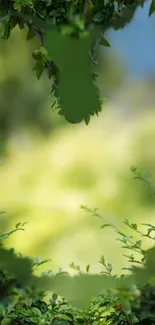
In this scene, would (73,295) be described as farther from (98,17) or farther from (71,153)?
(71,153)

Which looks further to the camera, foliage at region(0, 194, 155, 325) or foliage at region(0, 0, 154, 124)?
foliage at region(0, 0, 154, 124)

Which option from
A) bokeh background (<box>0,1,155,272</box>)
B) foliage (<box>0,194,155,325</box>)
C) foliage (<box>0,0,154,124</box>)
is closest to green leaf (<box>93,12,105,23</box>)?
foliage (<box>0,0,154,124</box>)

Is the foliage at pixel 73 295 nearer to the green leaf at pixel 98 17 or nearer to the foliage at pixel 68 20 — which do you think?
the foliage at pixel 68 20

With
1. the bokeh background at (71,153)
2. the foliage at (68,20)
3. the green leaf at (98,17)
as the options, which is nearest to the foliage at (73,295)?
the foliage at (68,20)

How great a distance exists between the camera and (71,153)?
9.10 ft

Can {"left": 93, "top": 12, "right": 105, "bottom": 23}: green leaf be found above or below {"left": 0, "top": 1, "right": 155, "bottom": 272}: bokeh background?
below

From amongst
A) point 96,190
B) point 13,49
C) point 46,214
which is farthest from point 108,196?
point 13,49

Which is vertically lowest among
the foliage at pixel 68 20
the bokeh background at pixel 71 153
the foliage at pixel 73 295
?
the foliage at pixel 73 295

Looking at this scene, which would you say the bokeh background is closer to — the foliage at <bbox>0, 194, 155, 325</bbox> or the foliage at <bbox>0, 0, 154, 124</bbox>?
the foliage at <bbox>0, 0, 154, 124</bbox>

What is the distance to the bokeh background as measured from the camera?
260 centimetres

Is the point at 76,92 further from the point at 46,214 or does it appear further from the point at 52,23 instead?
the point at 46,214

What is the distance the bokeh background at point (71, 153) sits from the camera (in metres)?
2.60

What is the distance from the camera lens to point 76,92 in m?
0.88

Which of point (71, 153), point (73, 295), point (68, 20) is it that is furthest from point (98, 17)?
point (71, 153)
